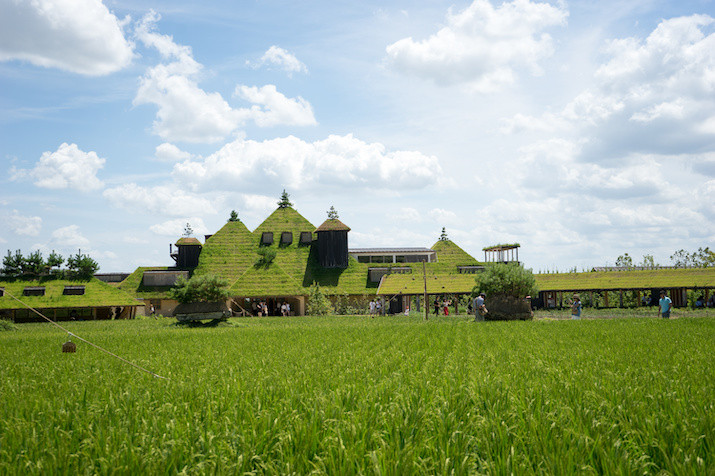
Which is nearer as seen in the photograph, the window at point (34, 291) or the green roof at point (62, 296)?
the green roof at point (62, 296)

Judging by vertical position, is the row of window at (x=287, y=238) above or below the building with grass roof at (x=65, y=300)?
above

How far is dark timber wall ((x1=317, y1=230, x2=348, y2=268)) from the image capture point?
2596 inches

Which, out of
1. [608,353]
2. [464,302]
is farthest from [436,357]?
[464,302]

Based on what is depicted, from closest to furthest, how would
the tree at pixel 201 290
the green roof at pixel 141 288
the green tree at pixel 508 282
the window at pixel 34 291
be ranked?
the green tree at pixel 508 282
the tree at pixel 201 290
the window at pixel 34 291
the green roof at pixel 141 288

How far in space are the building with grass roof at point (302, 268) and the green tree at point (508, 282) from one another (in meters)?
17.2

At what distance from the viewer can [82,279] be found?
196ft

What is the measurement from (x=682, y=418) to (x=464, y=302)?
161 feet

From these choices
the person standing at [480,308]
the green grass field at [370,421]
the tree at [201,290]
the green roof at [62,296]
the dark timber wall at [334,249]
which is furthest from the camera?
the dark timber wall at [334,249]

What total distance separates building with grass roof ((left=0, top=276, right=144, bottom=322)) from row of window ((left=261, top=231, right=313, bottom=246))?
17968mm

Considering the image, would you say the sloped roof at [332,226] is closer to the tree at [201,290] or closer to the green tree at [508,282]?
the tree at [201,290]

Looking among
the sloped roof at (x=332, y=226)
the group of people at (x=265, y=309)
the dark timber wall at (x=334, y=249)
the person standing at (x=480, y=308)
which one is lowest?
the group of people at (x=265, y=309)

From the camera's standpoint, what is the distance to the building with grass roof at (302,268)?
55625 mm

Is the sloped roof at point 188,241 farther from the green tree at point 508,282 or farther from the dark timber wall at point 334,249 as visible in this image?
the green tree at point 508,282

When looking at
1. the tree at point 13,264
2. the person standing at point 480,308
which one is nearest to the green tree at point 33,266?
the tree at point 13,264
